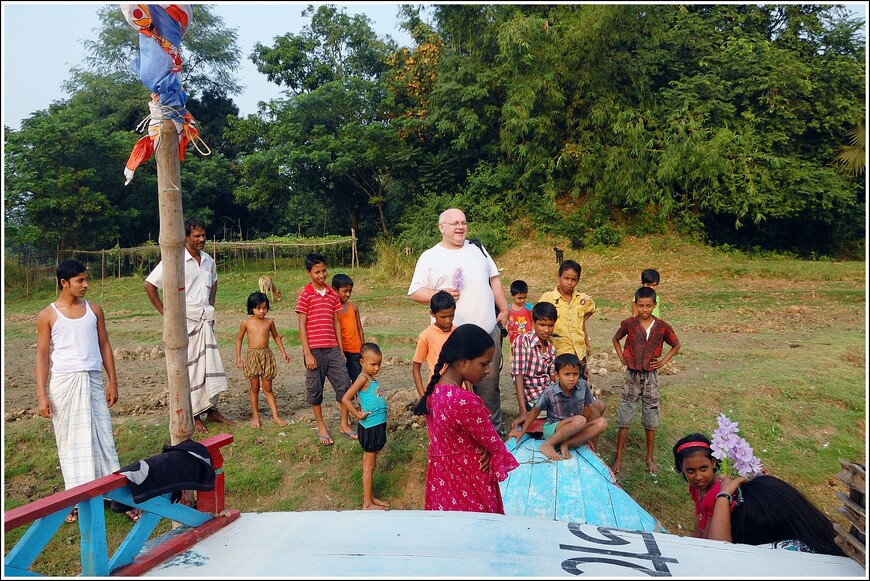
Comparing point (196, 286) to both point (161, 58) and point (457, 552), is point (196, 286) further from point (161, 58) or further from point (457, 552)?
point (457, 552)

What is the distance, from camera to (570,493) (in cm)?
446

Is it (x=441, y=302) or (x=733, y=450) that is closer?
(x=733, y=450)

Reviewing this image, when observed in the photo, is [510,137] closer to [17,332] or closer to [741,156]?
[741,156]

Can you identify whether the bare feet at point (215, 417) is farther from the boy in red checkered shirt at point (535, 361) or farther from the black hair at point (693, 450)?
the black hair at point (693, 450)

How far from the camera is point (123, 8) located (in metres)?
3.53

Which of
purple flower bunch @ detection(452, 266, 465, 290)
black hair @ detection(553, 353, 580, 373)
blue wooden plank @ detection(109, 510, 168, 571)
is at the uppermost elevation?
purple flower bunch @ detection(452, 266, 465, 290)

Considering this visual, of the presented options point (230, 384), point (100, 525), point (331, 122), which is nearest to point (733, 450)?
point (100, 525)

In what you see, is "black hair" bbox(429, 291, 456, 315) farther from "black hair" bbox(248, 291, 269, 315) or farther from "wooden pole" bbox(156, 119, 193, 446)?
"black hair" bbox(248, 291, 269, 315)

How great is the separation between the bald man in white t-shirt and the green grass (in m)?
1.34

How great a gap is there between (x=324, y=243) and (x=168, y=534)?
1885 centimetres

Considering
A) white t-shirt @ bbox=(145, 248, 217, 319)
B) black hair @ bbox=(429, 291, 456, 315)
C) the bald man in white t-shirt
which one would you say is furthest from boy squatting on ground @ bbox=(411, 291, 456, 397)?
white t-shirt @ bbox=(145, 248, 217, 319)

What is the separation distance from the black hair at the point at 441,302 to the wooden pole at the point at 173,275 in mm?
1735

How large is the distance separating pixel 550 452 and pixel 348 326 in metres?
2.18

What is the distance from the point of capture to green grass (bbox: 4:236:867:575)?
5441mm
